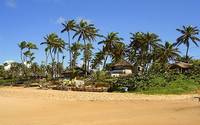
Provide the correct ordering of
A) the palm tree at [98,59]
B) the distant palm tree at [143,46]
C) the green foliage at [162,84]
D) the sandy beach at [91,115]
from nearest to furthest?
the sandy beach at [91,115] < the green foliage at [162,84] < the distant palm tree at [143,46] < the palm tree at [98,59]

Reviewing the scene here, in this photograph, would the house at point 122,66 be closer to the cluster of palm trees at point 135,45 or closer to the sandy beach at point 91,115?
the cluster of palm trees at point 135,45

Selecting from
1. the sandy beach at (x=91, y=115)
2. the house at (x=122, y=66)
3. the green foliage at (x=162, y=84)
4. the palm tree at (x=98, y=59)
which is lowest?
the sandy beach at (x=91, y=115)

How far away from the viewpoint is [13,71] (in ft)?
424

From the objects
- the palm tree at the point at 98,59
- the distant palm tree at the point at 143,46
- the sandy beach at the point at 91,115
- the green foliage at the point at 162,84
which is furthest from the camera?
the palm tree at the point at 98,59

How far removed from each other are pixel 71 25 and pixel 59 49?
349 inches

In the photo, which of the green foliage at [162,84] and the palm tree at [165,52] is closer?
the green foliage at [162,84]

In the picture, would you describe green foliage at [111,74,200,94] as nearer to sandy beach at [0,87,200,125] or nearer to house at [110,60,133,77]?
sandy beach at [0,87,200,125]

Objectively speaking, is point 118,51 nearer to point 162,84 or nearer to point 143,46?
point 143,46

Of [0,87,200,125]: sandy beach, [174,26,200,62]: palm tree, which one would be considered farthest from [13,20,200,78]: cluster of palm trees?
[0,87,200,125]: sandy beach

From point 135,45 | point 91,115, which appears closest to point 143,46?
point 135,45

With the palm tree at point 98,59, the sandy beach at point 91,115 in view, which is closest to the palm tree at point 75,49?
the palm tree at point 98,59

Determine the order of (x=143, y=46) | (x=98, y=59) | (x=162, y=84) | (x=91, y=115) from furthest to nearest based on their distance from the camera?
(x=98, y=59), (x=143, y=46), (x=162, y=84), (x=91, y=115)

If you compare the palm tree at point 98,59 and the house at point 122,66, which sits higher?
the palm tree at point 98,59

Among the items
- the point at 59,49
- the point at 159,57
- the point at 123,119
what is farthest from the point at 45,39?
the point at 123,119
